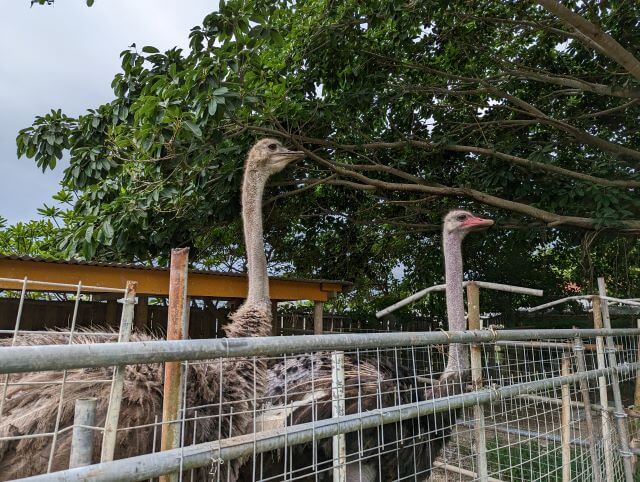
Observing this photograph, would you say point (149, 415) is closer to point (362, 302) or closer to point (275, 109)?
point (275, 109)

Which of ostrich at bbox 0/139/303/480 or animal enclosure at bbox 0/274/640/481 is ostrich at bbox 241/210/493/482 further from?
ostrich at bbox 0/139/303/480

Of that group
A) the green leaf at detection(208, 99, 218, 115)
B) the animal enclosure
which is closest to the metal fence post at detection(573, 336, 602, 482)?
the animal enclosure

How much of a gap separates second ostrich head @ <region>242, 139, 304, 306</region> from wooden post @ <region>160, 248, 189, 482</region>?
1866mm

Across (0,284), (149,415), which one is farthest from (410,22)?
(149,415)

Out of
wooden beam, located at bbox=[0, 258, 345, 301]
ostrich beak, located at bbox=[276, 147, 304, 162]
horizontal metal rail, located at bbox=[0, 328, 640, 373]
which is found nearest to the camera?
horizontal metal rail, located at bbox=[0, 328, 640, 373]

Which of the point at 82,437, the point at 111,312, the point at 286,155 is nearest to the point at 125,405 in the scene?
the point at 82,437

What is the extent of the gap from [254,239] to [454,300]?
1555 mm

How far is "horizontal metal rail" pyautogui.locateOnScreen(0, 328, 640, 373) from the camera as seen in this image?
3.35 feet

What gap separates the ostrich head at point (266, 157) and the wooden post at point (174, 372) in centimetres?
289

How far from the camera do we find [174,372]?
1444 mm

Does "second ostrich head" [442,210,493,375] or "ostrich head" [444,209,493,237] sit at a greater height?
"ostrich head" [444,209,493,237]

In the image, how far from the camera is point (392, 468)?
3121 millimetres

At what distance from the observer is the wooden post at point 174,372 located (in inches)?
56.6

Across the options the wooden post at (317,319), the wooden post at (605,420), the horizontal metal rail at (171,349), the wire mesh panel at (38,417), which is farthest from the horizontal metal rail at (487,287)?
the wooden post at (317,319)
